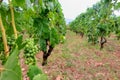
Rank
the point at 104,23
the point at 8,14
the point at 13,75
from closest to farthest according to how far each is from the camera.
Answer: the point at 13,75 → the point at 8,14 → the point at 104,23

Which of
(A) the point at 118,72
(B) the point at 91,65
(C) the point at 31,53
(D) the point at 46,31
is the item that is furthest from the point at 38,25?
(B) the point at 91,65

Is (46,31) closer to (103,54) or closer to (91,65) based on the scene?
(91,65)

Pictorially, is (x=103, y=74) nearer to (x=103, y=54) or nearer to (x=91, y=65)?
(x=91, y=65)

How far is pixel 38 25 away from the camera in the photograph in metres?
1.59

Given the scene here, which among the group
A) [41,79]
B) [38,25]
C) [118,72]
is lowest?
[118,72]

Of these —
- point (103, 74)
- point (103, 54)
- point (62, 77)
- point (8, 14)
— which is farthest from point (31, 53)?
point (103, 54)

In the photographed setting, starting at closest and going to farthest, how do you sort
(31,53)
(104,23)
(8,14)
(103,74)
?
(31,53) < (8,14) < (103,74) < (104,23)

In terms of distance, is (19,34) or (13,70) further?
(19,34)

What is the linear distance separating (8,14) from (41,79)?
714 millimetres

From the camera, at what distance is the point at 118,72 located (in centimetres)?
1330

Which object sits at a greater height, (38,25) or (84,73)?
(38,25)

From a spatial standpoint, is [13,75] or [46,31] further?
[46,31]

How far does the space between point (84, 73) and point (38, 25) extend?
448 inches

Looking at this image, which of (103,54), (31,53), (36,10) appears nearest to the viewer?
(31,53)
